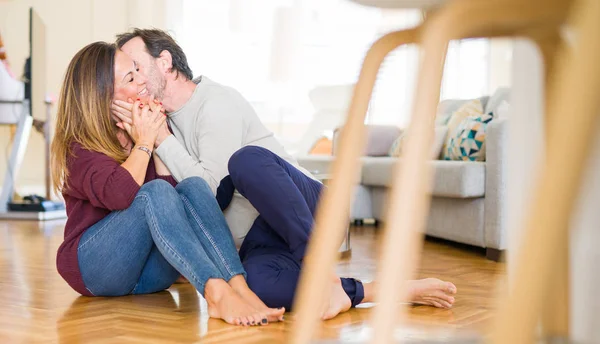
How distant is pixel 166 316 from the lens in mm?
1786

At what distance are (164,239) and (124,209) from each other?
6.3 inches

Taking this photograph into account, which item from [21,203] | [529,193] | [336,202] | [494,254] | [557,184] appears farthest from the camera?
[21,203]

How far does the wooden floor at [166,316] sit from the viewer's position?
1.57m

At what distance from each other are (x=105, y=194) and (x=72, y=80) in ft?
1.11

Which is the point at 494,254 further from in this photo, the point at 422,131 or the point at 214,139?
the point at 422,131

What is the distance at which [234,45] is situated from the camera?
6559 millimetres

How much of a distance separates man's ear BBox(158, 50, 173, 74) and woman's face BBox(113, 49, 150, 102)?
0.09 meters

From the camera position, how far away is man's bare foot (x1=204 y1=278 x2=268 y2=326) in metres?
1.68

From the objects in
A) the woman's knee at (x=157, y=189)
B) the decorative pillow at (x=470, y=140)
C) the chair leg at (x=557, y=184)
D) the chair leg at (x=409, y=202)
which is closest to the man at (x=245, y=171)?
the woman's knee at (x=157, y=189)

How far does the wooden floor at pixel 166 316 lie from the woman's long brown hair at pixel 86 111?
13.4 inches

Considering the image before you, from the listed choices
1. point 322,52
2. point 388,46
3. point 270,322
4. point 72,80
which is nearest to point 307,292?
point 388,46

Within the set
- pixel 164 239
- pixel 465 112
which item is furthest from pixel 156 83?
pixel 465 112

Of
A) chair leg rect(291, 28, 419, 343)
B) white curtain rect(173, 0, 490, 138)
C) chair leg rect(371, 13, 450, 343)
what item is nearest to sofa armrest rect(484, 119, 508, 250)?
chair leg rect(291, 28, 419, 343)

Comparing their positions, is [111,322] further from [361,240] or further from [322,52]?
[322,52]
